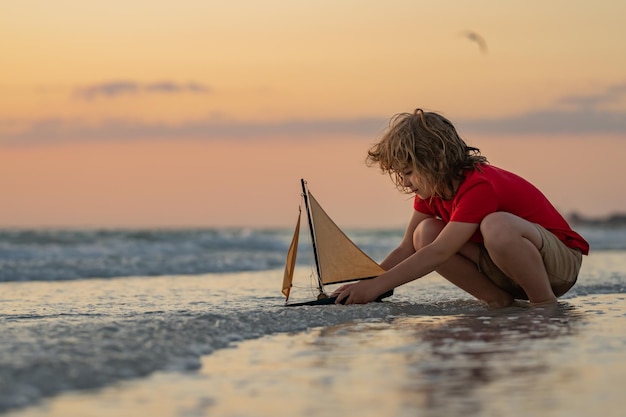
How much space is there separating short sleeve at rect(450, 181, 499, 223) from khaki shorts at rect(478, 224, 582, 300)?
36 cm

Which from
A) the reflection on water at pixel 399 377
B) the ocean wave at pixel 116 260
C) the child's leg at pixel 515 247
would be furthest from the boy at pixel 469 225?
the ocean wave at pixel 116 260

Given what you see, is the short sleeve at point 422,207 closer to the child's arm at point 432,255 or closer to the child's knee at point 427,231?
the child's knee at point 427,231

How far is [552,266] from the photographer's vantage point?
17.2 ft

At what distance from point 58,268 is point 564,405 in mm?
9136

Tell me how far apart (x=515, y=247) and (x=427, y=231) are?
1.82 feet

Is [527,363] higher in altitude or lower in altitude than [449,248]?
lower

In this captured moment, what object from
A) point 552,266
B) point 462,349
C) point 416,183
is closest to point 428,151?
point 416,183

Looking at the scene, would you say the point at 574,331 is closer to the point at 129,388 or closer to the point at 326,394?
the point at 326,394

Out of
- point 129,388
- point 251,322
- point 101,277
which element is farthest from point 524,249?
point 101,277

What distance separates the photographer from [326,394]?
3078 millimetres

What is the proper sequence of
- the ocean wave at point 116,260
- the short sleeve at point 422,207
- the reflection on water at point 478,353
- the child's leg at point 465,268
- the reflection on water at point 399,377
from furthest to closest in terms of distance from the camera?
the ocean wave at point 116,260, the short sleeve at point 422,207, the child's leg at point 465,268, the reflection on water at point 478,353, the reflection on water at point 399,377

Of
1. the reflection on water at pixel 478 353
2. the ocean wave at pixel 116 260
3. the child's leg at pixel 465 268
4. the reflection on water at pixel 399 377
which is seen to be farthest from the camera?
the ocean wave at pixel 116 260

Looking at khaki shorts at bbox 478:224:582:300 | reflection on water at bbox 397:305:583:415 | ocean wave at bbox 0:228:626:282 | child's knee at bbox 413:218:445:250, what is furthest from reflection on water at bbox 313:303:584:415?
ocean wave at bbox 0:228:626:282

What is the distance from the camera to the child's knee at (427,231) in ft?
17.6
